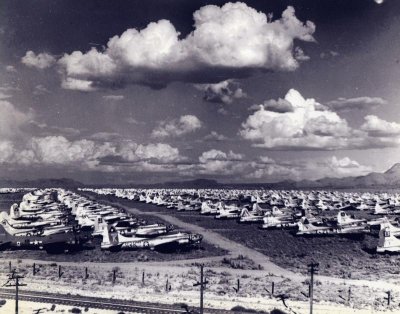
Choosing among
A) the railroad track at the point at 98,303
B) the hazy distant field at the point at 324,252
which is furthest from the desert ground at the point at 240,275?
the railroad track at the point at 98,303

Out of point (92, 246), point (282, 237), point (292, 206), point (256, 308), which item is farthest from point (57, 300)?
point (292, 206)

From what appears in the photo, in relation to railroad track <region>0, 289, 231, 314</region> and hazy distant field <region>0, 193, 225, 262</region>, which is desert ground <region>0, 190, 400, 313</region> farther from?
railroad track <region>0, 289, 231, 314</region>

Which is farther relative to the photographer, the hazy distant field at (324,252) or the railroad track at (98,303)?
the hazy distant field at (324,252)

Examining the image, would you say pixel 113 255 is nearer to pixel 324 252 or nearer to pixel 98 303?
pixel 98 303

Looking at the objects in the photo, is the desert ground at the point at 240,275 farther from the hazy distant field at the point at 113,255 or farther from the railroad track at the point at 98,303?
the railroad track at the point at 98,303

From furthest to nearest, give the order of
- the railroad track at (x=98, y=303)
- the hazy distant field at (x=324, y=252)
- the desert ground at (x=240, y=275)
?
the hazy distant field at (x=324, y=252), the desert ground at (x=240, y=275), the railroad track at (x=98, y=303)

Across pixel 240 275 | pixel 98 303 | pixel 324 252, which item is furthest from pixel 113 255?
pixel 324 252
